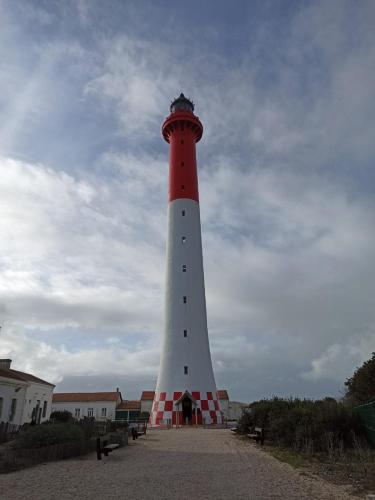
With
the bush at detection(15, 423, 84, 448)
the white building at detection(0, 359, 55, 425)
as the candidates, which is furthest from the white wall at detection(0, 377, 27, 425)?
the bush at detection(15, 423, 84, 448)

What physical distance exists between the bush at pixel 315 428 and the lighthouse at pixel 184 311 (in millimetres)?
11132

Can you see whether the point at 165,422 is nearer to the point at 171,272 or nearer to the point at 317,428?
the point at 171,272

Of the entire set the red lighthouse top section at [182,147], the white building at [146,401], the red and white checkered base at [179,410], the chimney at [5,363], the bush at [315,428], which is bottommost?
the bush at [315,428]

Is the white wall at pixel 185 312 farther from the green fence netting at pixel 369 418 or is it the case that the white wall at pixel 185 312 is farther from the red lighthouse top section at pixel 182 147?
the green fence netting at pixel 369 418

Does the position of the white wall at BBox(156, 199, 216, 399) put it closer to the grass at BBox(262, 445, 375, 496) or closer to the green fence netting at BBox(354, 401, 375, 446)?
the grass at BBox(262, 445, 375, 496)

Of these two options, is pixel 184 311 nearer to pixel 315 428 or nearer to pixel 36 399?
pixel 36 399

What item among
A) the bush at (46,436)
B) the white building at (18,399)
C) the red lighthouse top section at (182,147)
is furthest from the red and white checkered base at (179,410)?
the red lighthouse top section at (182,147)

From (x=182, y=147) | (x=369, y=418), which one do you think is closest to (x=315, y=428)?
(x=369, y=418)

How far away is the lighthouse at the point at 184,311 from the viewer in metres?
27.4

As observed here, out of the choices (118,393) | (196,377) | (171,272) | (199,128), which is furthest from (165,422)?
(118,393)

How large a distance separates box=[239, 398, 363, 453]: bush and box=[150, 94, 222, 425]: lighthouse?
36.5 feet

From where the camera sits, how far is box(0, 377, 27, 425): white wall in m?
23.0

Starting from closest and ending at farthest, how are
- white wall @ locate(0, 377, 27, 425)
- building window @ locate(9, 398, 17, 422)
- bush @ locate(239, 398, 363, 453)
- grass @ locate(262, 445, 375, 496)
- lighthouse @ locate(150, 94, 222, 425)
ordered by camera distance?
grass @ locate(262, 445, 375, 496), bush @ locate(239, 398, 363, 453), white wall @ locate(0, 377, 27, 425), building window @ locate(9, 398, 17, 422), lighthouse @ locate(150, 94, 222, 425)

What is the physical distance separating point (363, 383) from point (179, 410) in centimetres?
1208
